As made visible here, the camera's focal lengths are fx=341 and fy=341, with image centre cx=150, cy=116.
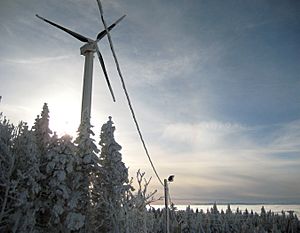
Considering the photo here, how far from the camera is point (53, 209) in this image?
2152cm

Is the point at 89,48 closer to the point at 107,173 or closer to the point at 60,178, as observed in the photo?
the point at 107,173

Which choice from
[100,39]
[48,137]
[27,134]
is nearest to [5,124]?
[27,134]

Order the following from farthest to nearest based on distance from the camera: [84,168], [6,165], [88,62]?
[88,62]
[84,168]
[6,165]

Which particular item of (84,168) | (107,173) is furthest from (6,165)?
(107,173)

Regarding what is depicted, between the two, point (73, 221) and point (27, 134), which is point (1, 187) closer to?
point (27, 134)

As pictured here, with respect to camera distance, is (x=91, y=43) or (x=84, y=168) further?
(x=91, y=43)

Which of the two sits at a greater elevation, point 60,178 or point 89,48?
point 89,48

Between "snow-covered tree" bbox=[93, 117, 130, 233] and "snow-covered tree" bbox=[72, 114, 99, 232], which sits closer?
"snow-covered tree" bbox=[72, 114, 99, 232]

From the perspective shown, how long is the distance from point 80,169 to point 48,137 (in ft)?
10.9

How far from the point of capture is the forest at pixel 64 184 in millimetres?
15648

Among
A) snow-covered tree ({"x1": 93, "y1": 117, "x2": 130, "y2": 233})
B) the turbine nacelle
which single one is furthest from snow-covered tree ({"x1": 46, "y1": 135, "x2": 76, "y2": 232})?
the turbine nacelle

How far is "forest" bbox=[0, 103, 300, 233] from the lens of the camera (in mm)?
15648

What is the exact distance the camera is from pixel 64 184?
2291 centimetres

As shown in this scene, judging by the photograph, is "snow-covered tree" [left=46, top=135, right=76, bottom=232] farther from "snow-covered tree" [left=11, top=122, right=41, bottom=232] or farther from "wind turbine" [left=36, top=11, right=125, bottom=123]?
"wind turbine" [left=36, top=11, right=125, bottom=123]
